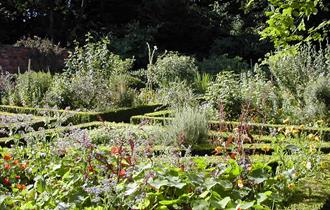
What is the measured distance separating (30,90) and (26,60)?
18.2ft

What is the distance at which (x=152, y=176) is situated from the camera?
Result: 2898mm

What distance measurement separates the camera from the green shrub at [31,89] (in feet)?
31.2

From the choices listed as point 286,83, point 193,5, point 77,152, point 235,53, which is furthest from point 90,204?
point 193,5

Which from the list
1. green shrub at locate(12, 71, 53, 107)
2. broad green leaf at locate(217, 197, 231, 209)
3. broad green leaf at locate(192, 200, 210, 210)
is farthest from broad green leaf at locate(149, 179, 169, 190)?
green shrub at locate(12, 71, 53, 107)

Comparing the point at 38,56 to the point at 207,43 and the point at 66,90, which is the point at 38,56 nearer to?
the point at 66,90

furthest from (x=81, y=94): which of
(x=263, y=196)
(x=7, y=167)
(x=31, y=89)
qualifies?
(x=263, y=196)

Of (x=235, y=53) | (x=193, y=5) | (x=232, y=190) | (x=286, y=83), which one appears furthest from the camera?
(x=193, y=5)

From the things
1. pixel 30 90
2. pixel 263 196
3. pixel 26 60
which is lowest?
pixel 263 196

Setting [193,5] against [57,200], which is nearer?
[57,200]

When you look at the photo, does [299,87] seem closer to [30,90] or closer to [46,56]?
[30,90]

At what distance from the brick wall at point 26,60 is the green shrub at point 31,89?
4343 millimetres

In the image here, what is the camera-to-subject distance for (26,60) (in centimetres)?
1498

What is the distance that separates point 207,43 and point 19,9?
7111 millimetres

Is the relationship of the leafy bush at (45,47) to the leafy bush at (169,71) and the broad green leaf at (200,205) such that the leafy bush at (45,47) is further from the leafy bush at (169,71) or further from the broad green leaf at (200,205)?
the broad green leaf at (200,205)
